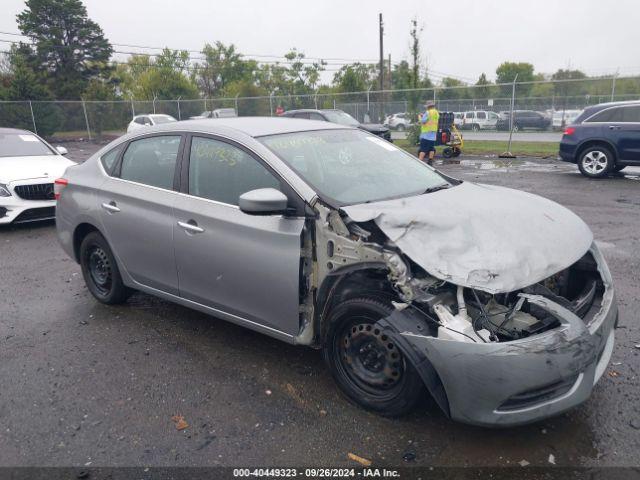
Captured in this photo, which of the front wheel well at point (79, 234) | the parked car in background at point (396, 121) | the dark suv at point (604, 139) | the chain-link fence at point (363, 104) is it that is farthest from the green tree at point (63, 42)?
the front wheel well at point (79, 234)

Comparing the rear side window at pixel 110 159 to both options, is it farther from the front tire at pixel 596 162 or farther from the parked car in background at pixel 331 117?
the parked car in background at pixel 331 117

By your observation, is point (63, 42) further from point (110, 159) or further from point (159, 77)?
point (110, 159)

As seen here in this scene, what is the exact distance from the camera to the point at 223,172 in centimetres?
383

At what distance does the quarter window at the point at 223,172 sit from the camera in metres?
3.62

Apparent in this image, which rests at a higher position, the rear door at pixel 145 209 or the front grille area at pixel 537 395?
the rear door at pixel 145 209

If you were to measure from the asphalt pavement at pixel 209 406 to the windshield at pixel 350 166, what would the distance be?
4.23ft

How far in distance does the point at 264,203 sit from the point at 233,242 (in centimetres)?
53

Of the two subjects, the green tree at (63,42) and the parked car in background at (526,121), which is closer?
the parked car in background at (526,121)

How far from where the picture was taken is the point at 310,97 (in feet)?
91.8

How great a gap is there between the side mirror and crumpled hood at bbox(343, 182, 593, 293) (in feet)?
1.30

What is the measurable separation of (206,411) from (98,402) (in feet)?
2.44

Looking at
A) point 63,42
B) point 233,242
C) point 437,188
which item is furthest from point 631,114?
point 63,42

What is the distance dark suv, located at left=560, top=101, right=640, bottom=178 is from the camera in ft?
37.0

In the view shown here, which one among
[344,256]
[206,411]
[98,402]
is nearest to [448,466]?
[344,256]
